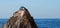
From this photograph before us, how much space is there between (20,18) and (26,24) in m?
0.13

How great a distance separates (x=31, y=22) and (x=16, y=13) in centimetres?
26

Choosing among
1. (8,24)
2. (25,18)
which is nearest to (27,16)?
(25,18)

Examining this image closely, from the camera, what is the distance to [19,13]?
3.68 m

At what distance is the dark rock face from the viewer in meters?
3.61

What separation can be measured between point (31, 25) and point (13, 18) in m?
0.28

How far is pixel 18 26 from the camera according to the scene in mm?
3598

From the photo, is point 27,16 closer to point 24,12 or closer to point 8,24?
point 24,12

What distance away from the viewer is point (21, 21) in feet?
11.9

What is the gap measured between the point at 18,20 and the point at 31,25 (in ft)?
0.66

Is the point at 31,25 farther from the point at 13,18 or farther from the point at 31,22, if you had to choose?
the point at 13,18

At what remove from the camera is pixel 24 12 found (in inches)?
144

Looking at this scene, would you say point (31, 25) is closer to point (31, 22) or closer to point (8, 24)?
point (31, 22)

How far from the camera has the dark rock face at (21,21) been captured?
3.61 meters

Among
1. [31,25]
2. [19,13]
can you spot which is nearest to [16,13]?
[19,13]
